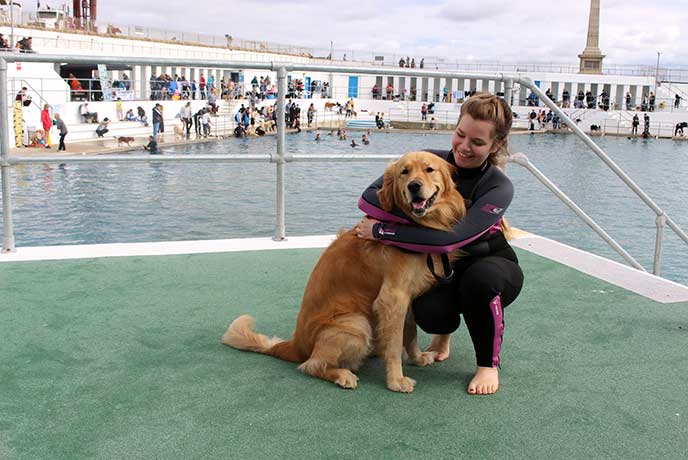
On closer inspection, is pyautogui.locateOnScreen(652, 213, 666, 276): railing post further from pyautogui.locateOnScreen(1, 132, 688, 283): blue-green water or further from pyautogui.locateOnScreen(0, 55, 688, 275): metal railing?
pyautogui.locateOnScreen(1, 132, 688, 283): blue-green water

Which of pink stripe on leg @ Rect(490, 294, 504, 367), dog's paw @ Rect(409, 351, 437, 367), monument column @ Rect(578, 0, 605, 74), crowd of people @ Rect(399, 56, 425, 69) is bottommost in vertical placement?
dog's paw @ Rect(409, 351, 437, 367)

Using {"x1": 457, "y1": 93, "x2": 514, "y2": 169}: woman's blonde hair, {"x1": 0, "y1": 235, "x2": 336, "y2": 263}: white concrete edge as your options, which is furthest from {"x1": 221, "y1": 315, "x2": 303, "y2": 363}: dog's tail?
{"x1": 0, "y1": 235, "x2": 336, "y2": 263}: white concrete edge

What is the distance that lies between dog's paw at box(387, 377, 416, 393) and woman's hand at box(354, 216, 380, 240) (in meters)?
0.62

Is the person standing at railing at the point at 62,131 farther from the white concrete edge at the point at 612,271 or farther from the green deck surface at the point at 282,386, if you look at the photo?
the white concrete edge at the point at 612,271

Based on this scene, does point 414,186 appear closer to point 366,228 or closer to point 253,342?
point 366,228

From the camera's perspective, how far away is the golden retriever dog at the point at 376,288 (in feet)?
9.11

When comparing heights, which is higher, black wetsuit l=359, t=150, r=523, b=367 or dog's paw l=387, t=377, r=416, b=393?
black wetsuit l=359, t=150, r=523, b=367

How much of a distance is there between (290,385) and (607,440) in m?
1.25

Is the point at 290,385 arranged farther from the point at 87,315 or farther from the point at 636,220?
the point at 636,220

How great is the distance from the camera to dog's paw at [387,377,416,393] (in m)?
2.86

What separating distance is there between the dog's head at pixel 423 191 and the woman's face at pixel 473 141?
0.11 m

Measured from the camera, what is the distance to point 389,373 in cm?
289

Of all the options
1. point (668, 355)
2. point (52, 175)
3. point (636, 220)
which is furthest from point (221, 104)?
point (668, 355)

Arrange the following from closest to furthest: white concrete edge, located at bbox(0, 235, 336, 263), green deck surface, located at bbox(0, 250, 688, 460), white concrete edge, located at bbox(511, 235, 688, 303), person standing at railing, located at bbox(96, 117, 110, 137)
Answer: green deck surface, located at bbox(0, 250, 688, 460), white concrete edge, located at bbox(511, 235, 688, 303), white concrete edge, located at bbox(0, 235, 336, 263), person standing at railing, located at bbox(96, 117, 110, 137)
